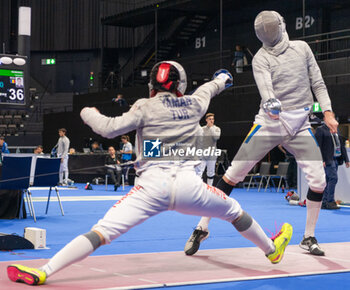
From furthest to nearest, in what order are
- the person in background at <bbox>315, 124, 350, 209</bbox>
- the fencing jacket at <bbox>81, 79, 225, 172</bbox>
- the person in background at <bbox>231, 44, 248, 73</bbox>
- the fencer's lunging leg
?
the person in background at <bbox>231, 44, 248, 73</bbox>
the person in background at <bbox>315, 124, 350, 209</bbox>
the fencer's lunging leg
the fencing jacket at <bbox>81, 79, 225, 172</bbox>

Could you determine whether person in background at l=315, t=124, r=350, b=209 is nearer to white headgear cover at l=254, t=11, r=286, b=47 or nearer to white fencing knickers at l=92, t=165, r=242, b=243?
white headgear cover at l=254, t=11, r=286, b=47

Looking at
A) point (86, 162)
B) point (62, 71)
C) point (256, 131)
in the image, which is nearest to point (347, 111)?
point (86, 162)

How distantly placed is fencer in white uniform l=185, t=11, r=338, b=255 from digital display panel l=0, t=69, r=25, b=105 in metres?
3.92

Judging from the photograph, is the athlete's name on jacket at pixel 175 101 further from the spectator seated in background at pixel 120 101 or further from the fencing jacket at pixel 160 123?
the spectator seated in background at pixel 120 101

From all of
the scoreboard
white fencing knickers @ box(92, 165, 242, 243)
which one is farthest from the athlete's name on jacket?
the scoreboard

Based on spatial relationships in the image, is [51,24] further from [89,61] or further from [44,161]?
[44,161]

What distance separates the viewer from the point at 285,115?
4441 mm

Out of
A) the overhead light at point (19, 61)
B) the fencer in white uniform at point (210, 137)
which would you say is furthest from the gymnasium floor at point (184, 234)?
the fencer in white uniform at point (210, 137)

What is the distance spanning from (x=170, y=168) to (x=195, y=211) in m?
0.29

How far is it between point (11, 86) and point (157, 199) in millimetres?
4771

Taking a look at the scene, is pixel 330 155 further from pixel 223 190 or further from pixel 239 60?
pixel 239 60

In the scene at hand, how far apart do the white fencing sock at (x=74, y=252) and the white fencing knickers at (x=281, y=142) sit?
5.36ft

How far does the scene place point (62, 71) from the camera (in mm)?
29031

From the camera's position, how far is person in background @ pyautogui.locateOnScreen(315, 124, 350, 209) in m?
9.12
